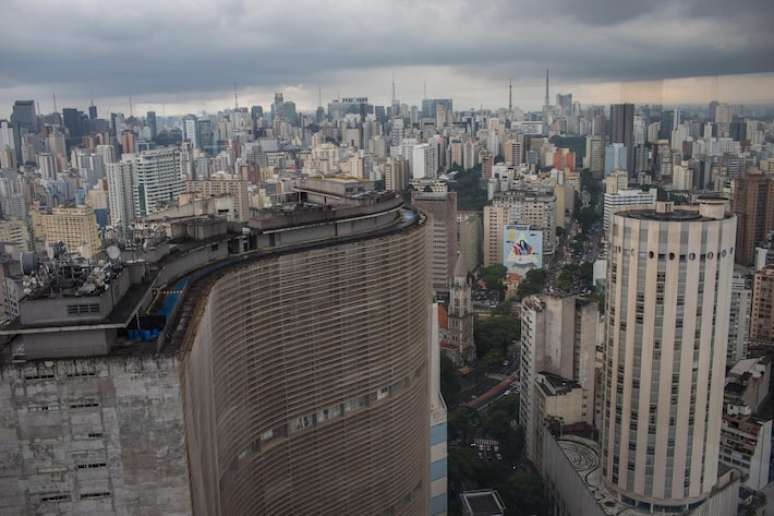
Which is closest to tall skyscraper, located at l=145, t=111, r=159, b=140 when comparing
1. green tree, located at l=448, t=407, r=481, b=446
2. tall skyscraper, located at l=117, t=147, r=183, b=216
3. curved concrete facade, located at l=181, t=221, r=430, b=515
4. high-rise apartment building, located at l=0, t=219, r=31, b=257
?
tall skyscraper, located at l=117, t=147, r=183, b=216

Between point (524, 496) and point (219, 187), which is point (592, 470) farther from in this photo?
point (219, 187)

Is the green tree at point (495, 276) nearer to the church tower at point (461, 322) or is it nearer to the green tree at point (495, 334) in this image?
the green tree at point (495, 334)

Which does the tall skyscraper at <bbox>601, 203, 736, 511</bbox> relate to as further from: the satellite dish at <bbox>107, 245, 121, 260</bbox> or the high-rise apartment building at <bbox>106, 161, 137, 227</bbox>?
the high-rise apartment building at <bbox>106, 161, 137, 227</bbox>

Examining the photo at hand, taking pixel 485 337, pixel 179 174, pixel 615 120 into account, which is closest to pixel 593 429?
pixel 485 337

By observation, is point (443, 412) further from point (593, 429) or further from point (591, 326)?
point (591, 326)

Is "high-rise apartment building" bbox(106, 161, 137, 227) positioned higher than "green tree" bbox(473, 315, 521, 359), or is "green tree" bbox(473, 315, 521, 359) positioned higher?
"high-rise apartment building" bbox(106, 161, 137, 227)

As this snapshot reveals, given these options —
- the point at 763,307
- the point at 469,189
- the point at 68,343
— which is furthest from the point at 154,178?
the point at 68,343
